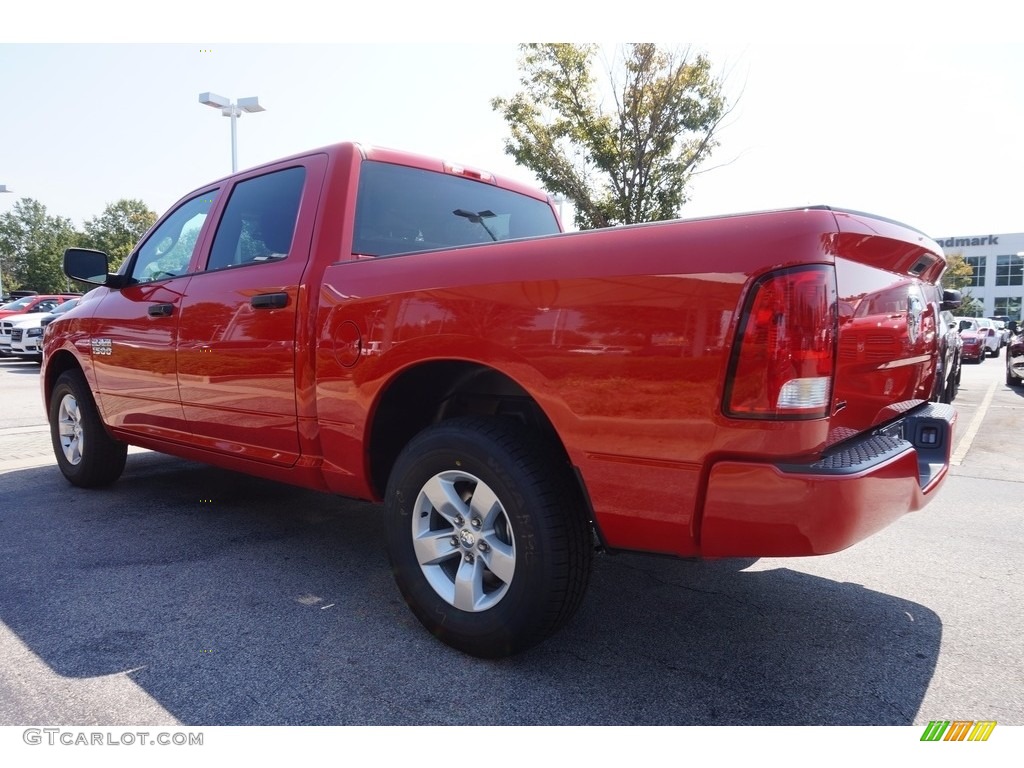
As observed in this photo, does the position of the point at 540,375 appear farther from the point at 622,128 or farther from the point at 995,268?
the point at 995,268

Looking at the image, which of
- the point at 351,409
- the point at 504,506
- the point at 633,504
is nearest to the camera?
the point at 633,504

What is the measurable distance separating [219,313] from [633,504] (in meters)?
2.30

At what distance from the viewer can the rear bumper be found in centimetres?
184

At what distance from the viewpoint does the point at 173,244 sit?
13.6ft

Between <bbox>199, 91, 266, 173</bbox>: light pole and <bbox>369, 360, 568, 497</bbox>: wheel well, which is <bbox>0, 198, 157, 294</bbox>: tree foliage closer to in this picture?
<bbox>199, 91, 266, 173</bbox>: light pole

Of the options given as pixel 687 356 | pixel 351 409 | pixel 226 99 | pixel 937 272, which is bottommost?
pixel 351 409

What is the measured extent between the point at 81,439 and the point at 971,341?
75.6 ft

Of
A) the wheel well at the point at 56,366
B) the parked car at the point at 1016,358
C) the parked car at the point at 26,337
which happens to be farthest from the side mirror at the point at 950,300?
the parked car at the point at 26,337

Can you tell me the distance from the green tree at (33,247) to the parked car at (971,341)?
68.1 metres

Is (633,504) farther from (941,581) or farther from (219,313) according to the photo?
(219,313)

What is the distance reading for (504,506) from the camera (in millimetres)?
2330

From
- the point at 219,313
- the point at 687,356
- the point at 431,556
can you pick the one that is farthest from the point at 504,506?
the point at 219,313

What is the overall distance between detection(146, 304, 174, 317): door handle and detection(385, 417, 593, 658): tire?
1.91 meters

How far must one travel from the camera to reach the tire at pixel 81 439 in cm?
465
